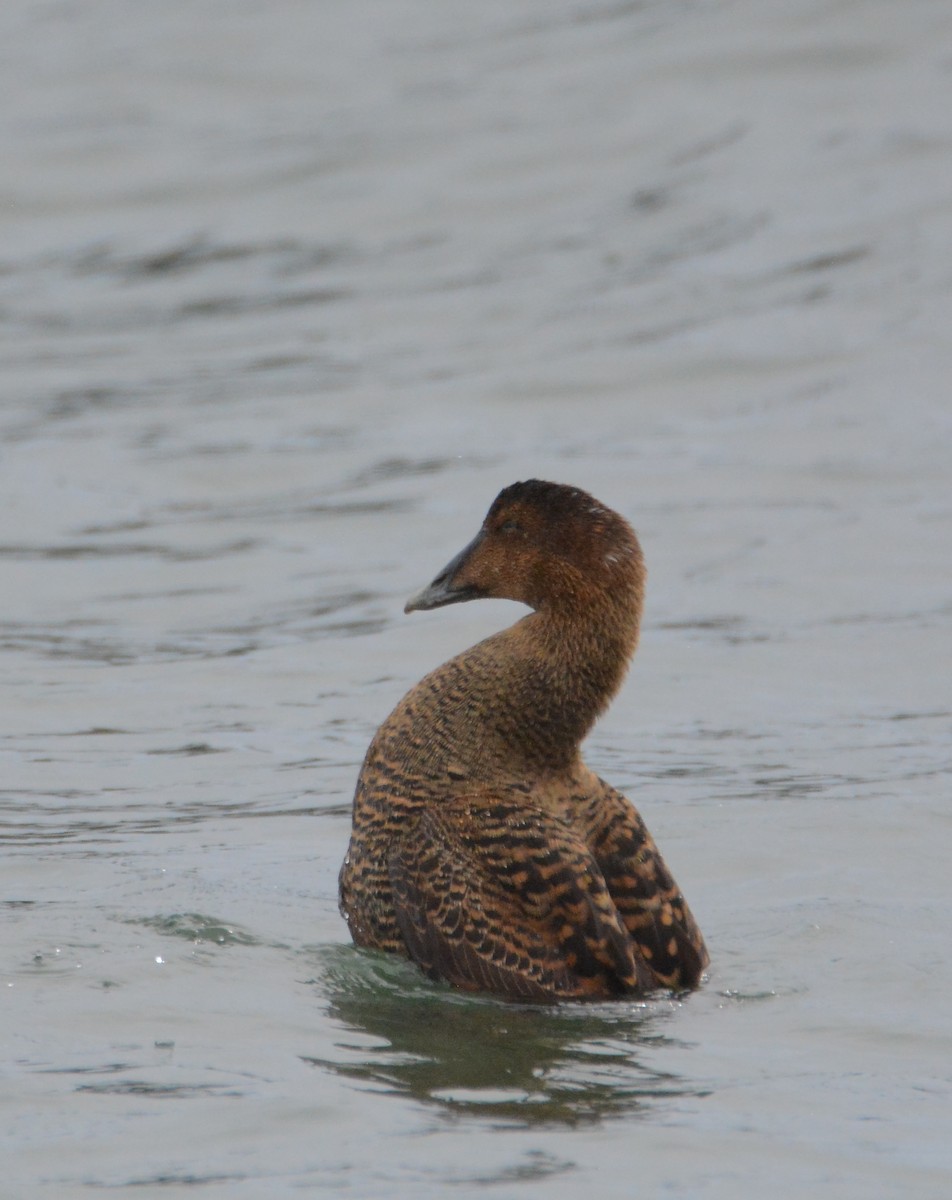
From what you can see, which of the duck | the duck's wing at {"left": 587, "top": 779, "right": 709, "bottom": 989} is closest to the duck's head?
the duck

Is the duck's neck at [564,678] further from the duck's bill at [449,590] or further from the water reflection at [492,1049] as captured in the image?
the water reflection at [492,1049]

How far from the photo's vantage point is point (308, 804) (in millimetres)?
7523

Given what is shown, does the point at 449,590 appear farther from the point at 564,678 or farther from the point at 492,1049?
the point at 492,1049

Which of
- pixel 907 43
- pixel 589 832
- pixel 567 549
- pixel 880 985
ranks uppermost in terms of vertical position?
pixel 907 43

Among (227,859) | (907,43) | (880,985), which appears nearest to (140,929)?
Answer: (227,859)

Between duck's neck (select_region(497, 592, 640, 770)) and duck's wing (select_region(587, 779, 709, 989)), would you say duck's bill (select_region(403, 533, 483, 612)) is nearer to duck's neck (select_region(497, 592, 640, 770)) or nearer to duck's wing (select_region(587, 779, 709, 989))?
duck's neck (select_region(497, 592, 640, 770))

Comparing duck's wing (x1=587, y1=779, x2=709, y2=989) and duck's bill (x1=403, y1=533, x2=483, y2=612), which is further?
duck's bill (x1=403, y1=533, x2=483, y2=612)

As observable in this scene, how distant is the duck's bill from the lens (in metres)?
6.02

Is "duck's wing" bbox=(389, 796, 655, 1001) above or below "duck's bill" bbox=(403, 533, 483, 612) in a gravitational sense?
below

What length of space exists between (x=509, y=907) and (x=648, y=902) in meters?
0.36

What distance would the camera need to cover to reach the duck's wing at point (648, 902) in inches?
208

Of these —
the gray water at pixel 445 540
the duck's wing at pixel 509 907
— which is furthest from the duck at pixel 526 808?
the gray water at pixel 445 540

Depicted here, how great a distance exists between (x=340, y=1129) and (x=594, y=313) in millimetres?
11910

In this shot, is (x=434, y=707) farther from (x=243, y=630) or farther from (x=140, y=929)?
(x=243, y=630)
